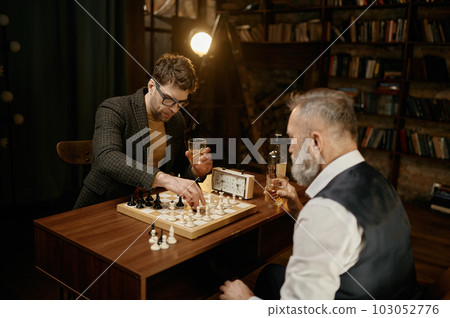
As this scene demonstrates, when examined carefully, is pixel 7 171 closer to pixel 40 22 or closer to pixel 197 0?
pixel 40 22

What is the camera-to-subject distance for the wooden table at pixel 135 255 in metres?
1.27

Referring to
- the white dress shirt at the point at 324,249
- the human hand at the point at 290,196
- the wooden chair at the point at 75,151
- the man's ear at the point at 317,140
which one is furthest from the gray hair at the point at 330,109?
the wooden chair at the point at 75,151

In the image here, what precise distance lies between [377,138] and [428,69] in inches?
33.3

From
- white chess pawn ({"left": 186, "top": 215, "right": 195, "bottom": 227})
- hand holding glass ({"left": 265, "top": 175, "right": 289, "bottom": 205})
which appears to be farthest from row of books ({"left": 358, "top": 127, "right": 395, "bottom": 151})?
white chess pawn ({"left": 186, "top": 215, "right": 195, "bottom": 227})

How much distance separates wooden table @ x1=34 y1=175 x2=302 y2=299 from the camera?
4.18 ft

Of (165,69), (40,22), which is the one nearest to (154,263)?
(165,69)

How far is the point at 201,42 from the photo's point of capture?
4.54 metres

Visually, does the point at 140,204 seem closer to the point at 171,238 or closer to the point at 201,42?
the point at 171,238

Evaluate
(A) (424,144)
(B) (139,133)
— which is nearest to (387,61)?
(A) (424,144)

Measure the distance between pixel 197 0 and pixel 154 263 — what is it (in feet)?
15.1

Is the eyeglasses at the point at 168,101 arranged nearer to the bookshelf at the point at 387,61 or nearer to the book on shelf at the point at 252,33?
the bookshelf at the point at 387,61

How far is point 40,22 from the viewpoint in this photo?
3475 millimetres

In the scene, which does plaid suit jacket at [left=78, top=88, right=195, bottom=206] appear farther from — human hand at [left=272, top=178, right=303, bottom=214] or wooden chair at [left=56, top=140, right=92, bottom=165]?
human hand at [left=272, top=178, right=303, bottom=214]

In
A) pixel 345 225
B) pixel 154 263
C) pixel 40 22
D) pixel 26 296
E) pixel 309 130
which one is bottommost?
pixel 26 296
